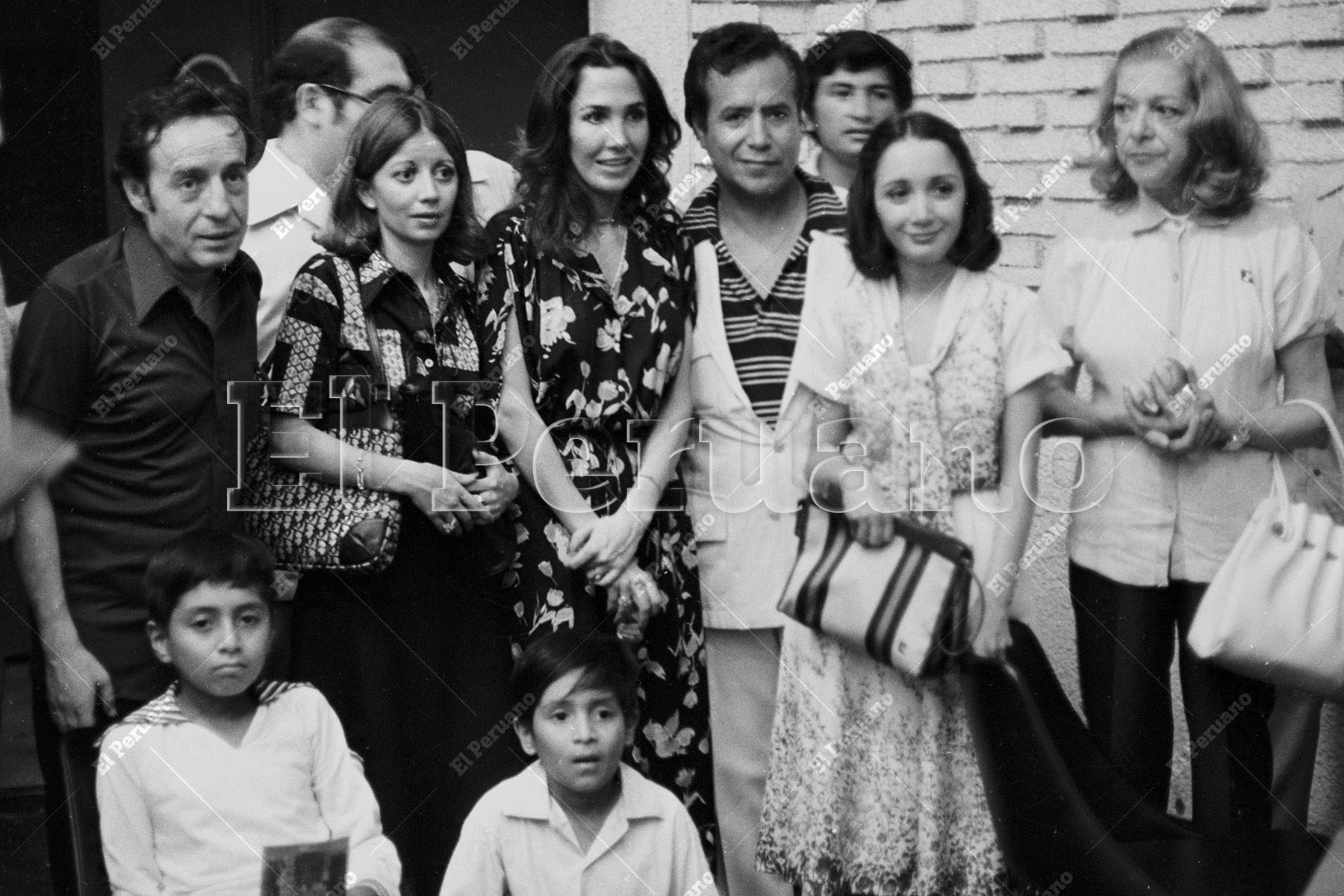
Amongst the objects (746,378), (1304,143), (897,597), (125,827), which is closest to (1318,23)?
(1304,143)

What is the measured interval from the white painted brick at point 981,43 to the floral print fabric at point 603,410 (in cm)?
86

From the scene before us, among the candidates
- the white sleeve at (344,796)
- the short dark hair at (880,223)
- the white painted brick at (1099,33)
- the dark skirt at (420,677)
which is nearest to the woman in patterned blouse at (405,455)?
the dark skirt at (420,677)

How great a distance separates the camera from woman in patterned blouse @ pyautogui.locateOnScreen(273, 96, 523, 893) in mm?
3176

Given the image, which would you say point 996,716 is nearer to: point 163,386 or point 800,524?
point 800,524

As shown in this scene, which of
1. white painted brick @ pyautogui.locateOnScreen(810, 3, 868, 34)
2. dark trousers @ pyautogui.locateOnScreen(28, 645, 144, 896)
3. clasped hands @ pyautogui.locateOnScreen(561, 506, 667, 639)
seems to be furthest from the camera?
white painted brick @ pyautogui.locateOnScreen(810, 3, 868, 34)

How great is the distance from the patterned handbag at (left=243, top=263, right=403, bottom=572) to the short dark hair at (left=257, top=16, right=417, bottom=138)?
0.59 metres

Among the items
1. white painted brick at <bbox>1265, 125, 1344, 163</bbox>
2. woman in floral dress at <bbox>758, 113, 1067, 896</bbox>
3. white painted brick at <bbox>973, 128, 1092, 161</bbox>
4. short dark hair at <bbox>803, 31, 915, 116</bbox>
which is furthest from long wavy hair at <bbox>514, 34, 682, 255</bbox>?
white painted brick at <bbox>1265, 125, 1344, 163</bbox>

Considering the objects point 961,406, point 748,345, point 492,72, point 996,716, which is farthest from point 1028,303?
point 492,72

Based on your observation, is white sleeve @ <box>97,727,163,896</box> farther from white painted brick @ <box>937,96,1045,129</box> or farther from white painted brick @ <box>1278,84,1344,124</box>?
white painted brick @ <box>1278,84,1344,124</box>

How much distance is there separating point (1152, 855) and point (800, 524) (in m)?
0.95

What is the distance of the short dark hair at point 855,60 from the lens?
3572 mm

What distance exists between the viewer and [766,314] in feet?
11.2

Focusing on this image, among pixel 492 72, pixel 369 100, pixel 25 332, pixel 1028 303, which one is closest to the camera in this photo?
pixel 25 332

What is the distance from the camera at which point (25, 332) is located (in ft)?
10.1
